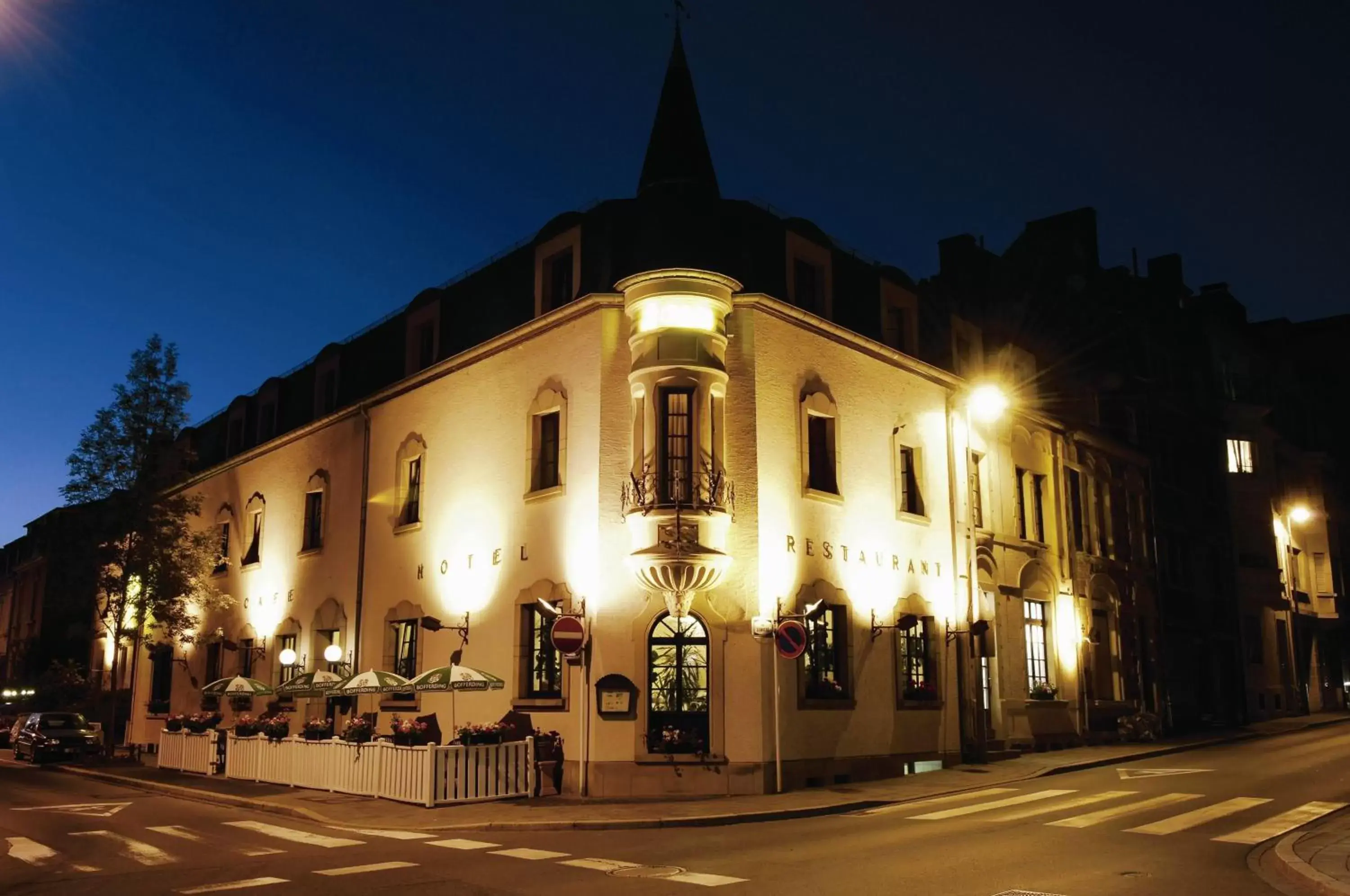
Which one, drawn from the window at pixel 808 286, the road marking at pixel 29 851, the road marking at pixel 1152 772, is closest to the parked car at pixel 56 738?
the road marking at pixel 29 851

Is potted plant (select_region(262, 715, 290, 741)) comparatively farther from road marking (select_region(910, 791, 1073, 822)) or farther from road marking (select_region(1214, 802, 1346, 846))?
road marking (select_region(1214, 802, 1346, 846))

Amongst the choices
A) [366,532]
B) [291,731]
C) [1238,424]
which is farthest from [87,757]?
[1238,424]

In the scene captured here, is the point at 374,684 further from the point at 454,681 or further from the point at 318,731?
the point at 318,731

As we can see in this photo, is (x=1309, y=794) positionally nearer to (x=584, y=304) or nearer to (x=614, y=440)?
(x=614, y=440)

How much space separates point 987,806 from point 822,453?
26.3 feet

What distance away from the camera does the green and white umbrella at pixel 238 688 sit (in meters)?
26.7

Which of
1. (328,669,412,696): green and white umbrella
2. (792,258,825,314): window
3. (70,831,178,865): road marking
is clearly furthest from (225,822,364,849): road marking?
(792,258,825,314): window

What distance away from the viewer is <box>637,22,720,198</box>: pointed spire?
22.2m

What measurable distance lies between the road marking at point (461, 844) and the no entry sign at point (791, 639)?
655 cm

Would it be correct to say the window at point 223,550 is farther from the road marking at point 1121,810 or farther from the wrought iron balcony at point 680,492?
the road marking at point 1121,810

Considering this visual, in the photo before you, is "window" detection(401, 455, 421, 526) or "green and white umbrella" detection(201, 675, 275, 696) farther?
"green and white umbrella" detection(201, 675, 275, 696)

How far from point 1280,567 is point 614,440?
34379 mm

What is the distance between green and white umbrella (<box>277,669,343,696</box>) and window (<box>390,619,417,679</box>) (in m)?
1.42

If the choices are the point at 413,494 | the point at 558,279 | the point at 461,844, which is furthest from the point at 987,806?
the point at 413,494
